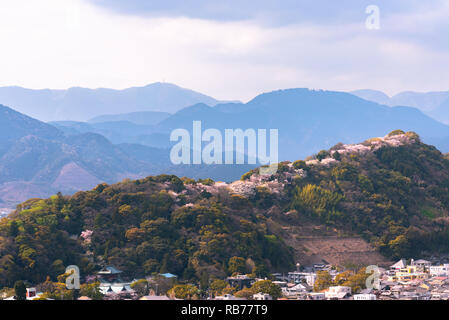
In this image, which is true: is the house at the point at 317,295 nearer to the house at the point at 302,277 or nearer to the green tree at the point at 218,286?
the house at the point at 302,277

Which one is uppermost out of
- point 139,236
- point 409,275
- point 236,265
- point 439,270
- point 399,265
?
point 139,236

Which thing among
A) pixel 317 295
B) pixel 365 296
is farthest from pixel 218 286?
pixel 365 296

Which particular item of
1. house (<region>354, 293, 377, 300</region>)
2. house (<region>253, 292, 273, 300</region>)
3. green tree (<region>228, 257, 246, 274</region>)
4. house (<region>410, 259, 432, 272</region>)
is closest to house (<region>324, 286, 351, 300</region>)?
house (<region>354, 293, 377, 300</region>)

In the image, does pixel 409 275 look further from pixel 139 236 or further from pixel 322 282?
pixel 139 236

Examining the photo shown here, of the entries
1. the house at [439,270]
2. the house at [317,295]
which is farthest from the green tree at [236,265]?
the house at [439,270]

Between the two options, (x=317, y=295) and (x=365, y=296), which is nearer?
(x=365, y=296)

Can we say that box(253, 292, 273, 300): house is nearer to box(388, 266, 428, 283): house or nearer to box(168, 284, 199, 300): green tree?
box(168, 284, 199, 300): green tree
